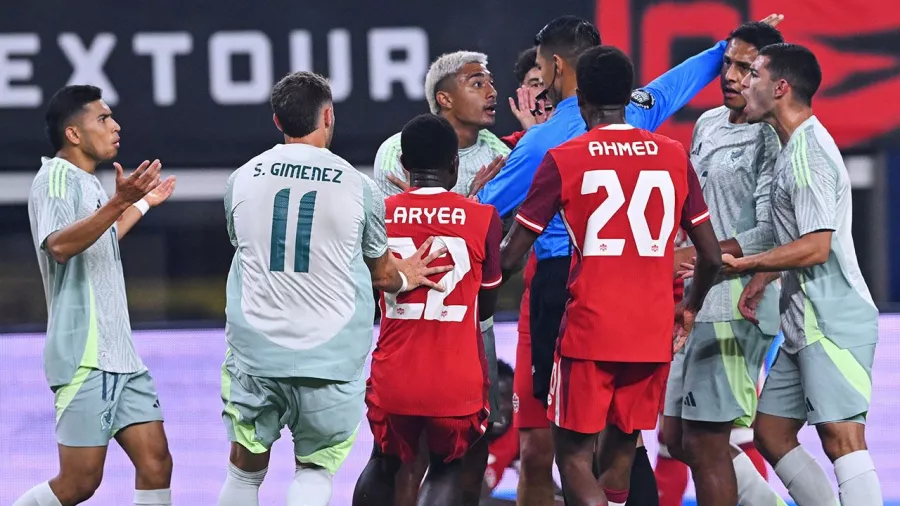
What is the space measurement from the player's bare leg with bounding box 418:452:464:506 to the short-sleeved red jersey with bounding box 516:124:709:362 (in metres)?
0.67

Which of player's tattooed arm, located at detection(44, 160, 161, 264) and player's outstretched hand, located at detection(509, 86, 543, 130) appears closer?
player's tattooed arm, located at detection(44, 160, 161, 264)

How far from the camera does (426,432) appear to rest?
15.4 ft

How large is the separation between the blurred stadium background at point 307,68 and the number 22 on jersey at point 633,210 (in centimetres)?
311

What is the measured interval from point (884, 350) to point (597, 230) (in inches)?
99.7

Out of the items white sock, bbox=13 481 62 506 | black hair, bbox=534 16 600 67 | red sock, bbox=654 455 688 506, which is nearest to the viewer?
white sock, bbox=13 481 62 506

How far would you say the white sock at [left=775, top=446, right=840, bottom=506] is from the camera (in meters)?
4.92

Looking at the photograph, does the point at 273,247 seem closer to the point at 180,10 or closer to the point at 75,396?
the point at 75,396

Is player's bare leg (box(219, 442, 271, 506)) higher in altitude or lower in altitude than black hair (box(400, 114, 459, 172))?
lower

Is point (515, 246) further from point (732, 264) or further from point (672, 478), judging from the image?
point (672, 478)

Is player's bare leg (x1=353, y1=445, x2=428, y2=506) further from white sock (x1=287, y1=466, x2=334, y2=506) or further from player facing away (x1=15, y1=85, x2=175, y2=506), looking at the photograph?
player facing away (x1=15, y1=85, x2=175, y2=506)

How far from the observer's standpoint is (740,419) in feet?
17.4

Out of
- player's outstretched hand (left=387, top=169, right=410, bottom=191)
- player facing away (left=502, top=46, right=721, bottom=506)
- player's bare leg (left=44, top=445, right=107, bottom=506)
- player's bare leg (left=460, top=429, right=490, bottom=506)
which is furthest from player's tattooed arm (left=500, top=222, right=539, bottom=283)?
player's bare leg (left=44, top=445, right=107, bottom=506)

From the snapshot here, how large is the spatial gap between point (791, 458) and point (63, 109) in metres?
2.92

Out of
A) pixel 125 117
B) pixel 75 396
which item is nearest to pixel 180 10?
pixel 125 117
